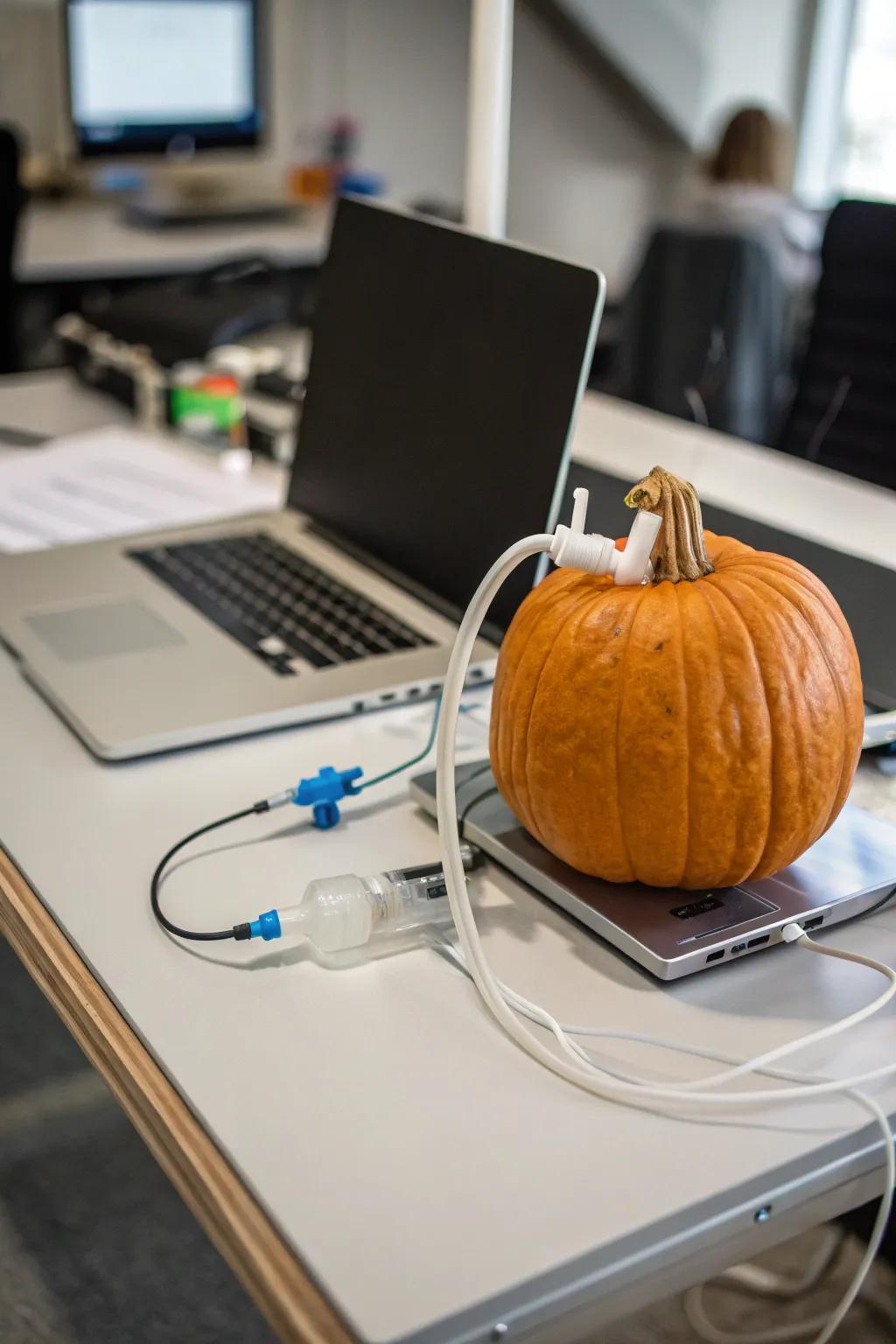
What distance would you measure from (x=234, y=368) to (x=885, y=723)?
1021 mm

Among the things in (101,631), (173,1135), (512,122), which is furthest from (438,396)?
(512,122)

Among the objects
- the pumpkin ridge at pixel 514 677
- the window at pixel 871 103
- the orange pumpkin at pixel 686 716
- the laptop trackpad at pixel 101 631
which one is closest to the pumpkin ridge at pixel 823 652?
the orange pumpkin at pixel 686 716

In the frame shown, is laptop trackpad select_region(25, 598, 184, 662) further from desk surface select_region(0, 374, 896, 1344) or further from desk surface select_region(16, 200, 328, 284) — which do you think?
desk surface select_region(16, 200, 328, 284)

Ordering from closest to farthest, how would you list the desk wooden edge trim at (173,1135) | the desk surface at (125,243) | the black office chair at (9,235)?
1. the desk wooden edge trim at (173,1135)
2. the black office chair at (9,235)
3. the desk surface at (125,243)

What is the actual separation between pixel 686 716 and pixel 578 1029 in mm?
167

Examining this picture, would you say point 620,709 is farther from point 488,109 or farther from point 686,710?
point 488,109

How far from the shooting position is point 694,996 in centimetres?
69

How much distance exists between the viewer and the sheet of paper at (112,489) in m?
1.30

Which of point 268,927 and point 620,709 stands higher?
point 620,709

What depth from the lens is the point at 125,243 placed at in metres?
3.26

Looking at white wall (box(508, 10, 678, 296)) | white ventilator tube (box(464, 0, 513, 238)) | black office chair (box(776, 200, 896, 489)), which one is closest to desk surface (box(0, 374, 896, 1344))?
white ventilator tube (box(464, 0, 513, 238))

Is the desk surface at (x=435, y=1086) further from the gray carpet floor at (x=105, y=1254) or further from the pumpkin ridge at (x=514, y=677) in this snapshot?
the gray carpet floor at (x=105, y=1254)

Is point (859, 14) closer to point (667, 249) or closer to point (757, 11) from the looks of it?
point (757, 11)

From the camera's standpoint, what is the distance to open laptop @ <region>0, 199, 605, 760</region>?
3.11ft
